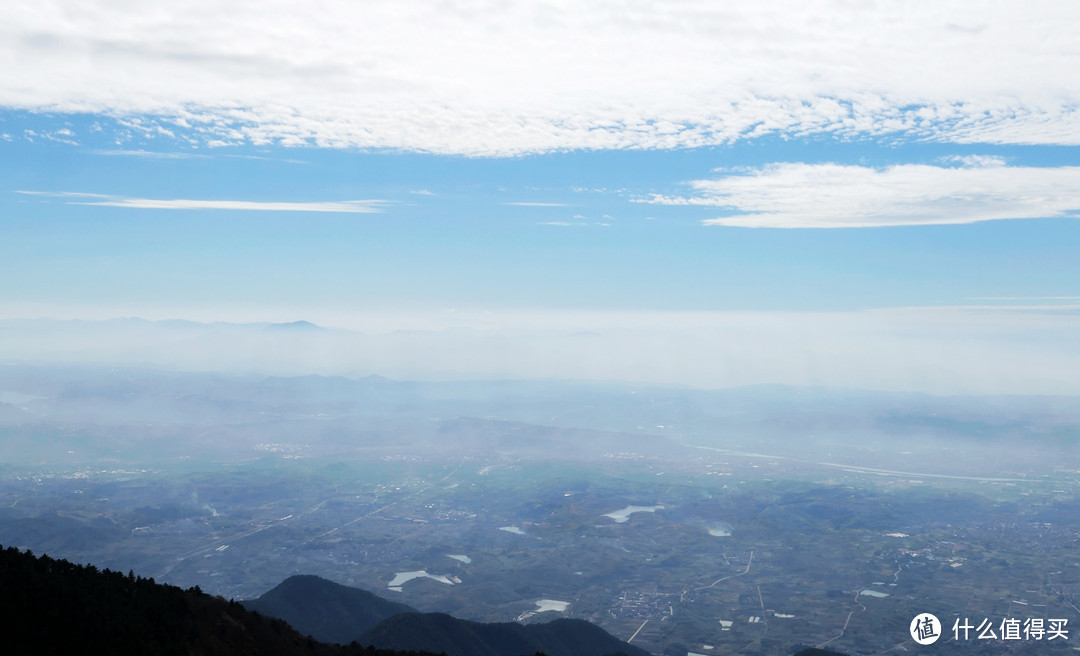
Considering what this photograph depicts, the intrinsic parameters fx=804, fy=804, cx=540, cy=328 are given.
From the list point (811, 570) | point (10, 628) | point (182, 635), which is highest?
point (10, 628)

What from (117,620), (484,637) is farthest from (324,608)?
(117,620)

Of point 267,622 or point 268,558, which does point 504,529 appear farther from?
point 267,622

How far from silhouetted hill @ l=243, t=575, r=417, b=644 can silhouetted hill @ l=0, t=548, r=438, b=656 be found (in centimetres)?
3389

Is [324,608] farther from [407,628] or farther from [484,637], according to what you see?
[484,637]

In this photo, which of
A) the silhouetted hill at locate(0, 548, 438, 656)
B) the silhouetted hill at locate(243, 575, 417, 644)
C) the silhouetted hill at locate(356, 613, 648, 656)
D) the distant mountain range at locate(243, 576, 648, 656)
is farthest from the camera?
the silhouetted hill at locate(243, 575, 417, 644)

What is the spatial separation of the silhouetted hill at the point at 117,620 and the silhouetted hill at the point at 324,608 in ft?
111

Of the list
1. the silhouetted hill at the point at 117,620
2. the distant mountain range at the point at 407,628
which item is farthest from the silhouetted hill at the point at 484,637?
the silhouetted hill at the point at 117,620

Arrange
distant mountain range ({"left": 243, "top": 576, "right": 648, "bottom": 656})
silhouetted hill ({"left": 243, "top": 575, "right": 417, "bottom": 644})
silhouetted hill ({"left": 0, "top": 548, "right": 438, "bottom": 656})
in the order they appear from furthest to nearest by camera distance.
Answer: silhouetted hill ({"left": 243, "top": 575, "right": 417, "bottom": 644}) < distant mountain range ({"left": 243, "top": 576, "right": 648, "bottom": 656}) < silhouetted hill ({"left": 0, "top": 548, "right": 438, "bottom": 656})

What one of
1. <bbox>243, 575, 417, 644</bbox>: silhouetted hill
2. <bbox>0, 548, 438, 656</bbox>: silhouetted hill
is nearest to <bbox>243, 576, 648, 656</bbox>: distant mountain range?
<bbox>243, 575, 417, 644</bbox>: silhouetted hill

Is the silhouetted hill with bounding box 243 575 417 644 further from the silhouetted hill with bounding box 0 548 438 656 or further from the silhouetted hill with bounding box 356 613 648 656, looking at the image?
the silhouetted hill with bounding box 0 548 438 656

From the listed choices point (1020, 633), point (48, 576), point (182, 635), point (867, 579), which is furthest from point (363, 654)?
point (867, 579)

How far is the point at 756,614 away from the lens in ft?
427

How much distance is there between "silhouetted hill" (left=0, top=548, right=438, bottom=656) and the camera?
118 ft

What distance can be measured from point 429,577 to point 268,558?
34425 mm
